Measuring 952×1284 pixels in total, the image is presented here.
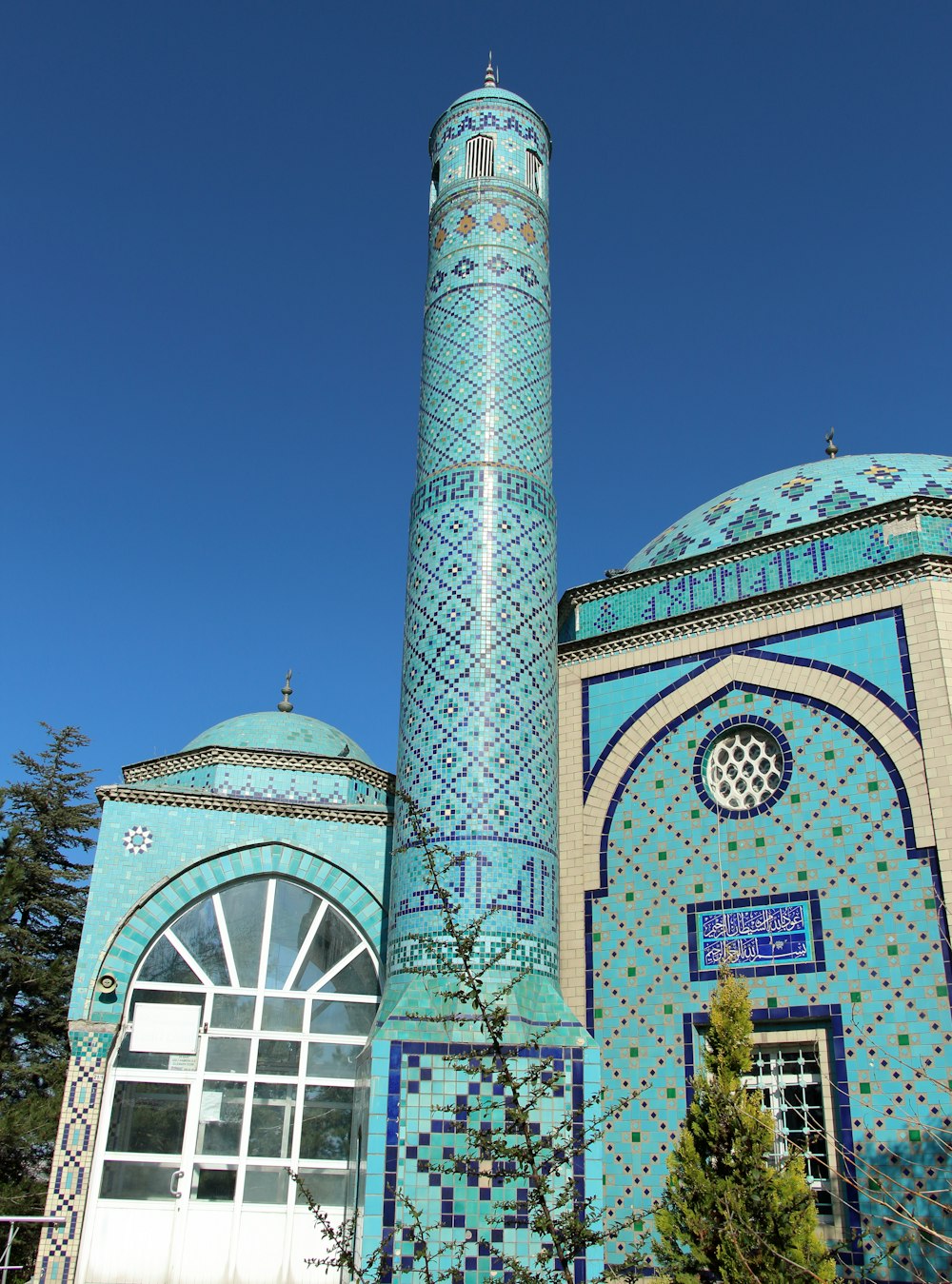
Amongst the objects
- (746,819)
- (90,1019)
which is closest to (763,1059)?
(746,819)

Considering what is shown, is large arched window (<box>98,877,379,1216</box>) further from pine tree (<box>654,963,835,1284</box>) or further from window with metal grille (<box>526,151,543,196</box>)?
window with metal grille (<box>526,151,543,196</box>)

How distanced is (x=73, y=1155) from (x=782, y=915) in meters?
5.10

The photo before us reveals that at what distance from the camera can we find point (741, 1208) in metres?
5.99

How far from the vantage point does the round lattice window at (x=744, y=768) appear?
8250mm

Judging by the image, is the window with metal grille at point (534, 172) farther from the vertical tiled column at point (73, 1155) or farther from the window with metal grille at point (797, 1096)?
the vertical tiled column at point (73, 1155)

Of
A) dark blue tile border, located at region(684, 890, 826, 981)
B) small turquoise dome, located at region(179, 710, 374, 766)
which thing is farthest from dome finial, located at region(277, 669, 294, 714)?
dark blue tile border, located at region(684, 890, 826, 981)

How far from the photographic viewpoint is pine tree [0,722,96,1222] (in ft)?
41.3

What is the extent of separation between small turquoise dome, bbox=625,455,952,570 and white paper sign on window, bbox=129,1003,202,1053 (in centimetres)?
527

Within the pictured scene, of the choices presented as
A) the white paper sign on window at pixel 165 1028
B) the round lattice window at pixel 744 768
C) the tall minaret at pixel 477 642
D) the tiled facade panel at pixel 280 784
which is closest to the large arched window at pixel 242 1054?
the white paper sign on window at pixel 165 1028

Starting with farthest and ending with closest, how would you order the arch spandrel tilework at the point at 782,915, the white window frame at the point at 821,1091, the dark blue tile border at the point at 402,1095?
the arch spandrel tilework at the point at 782,915 < the white window frame at the point at 821,1091 < the dark blue tile border at the point at 402,1095

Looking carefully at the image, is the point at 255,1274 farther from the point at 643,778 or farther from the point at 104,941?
the point at 643,778

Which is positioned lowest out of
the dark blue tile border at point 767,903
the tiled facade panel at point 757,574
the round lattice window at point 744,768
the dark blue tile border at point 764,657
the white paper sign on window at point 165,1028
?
the white paper sign on window at point 165,1028

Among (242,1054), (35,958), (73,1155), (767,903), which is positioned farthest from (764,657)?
(35,958)

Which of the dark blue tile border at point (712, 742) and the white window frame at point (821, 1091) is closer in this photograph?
the white window frame at point (821, 1091)
